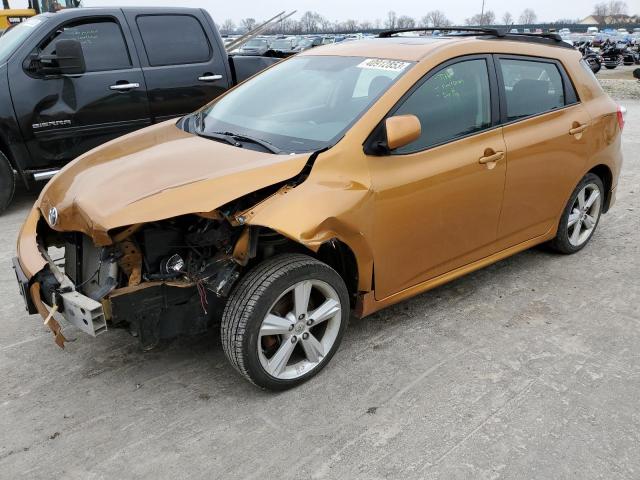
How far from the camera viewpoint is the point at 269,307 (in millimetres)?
2779

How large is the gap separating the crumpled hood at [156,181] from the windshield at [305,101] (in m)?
0.27

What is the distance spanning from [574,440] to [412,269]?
48.1 inches

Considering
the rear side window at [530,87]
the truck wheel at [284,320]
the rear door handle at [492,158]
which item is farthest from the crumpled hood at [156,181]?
the rear side window at [530,87]

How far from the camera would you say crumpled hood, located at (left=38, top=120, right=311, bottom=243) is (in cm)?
258

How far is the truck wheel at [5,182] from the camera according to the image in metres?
5.73

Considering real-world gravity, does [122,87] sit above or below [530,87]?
below

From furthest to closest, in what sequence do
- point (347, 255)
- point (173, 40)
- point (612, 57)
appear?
1. point (612, 57)
2. point (173, 40)
3. point (347, 255)

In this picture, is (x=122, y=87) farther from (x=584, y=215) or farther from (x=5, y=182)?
(x=584, y=215)

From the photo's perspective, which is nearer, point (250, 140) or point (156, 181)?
point (156, 181)

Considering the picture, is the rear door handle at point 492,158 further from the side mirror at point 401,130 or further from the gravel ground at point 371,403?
the gravel ground at point 371,403

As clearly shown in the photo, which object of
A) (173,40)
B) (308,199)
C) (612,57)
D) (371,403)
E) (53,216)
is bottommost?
(371,403)

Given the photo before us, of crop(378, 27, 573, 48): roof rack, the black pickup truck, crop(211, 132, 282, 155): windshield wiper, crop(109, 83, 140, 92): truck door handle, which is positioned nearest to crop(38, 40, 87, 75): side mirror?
the black pickup truck

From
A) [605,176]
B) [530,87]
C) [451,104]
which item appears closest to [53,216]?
[451,104]

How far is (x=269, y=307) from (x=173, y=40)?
15.6 feet
